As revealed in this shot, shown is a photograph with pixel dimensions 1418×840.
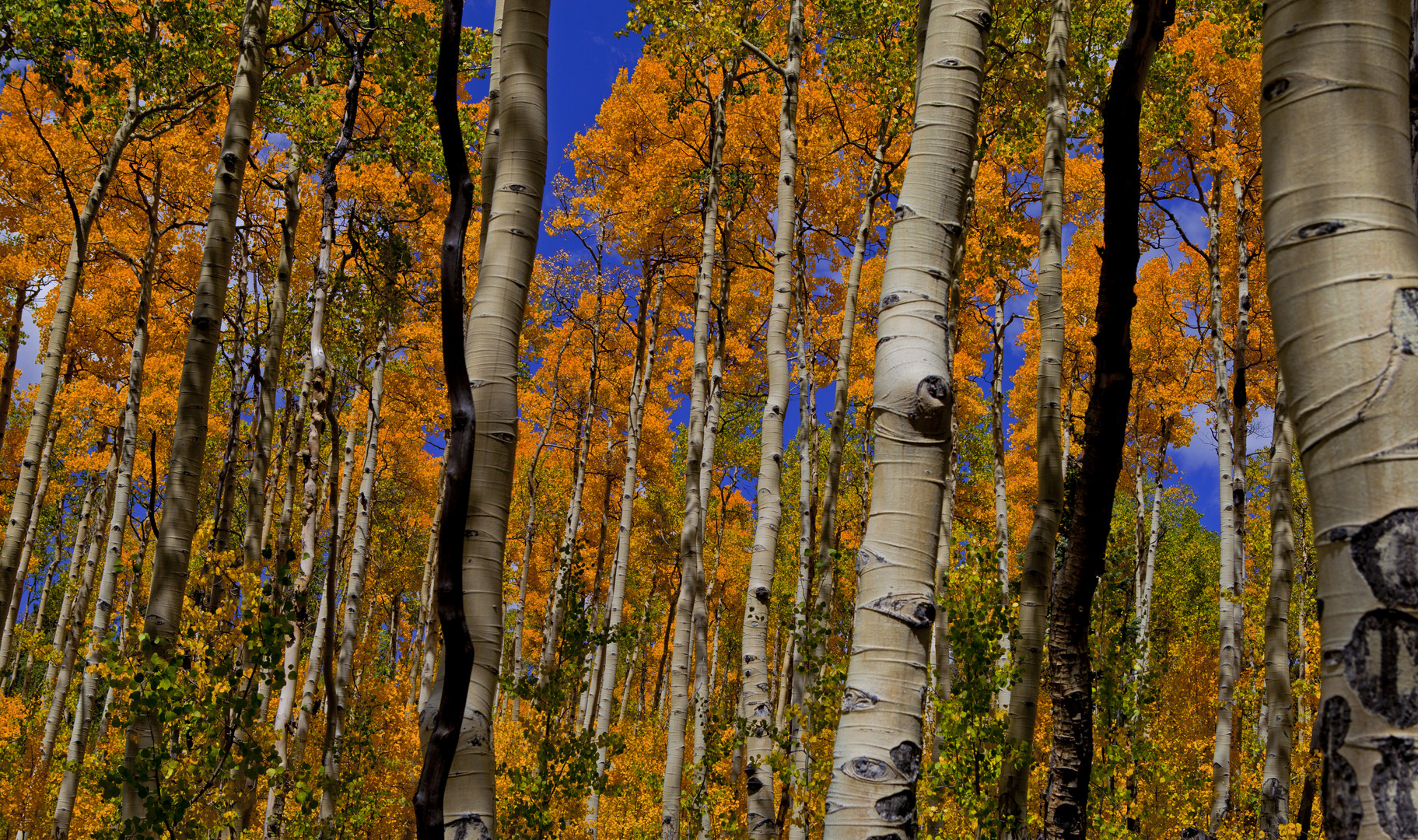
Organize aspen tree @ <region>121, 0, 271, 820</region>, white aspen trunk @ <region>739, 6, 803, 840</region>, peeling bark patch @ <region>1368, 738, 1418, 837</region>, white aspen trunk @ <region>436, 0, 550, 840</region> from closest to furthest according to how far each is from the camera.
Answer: peeling bark patch @ <region>1368, 738, 1418, 837</region>
white aspen trunk @ <region>436, 0, 550, 840</region>
aspen tree @ <region>121, 0, 271, 820</region>
white aspen trunk @ <region>739, 6, 803, 840</region>

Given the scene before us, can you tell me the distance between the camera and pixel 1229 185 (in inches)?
500

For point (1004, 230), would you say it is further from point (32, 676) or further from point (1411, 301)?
point (32, 676)

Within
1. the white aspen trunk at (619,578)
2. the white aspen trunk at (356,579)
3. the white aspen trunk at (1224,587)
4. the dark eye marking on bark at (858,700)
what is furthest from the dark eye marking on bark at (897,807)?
the white aspen trunk at (356,579)

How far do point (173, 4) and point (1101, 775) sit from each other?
10648 mm

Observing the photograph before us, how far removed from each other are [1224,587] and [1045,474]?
21.7 ft

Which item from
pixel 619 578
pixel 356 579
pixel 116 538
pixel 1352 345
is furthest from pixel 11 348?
pixel 1352 345

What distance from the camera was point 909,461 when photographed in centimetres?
188

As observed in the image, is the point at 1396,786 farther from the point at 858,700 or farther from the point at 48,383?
the point at 48,383

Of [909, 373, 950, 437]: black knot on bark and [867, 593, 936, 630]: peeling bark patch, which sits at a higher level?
[909, 373, 950, 437]: black knot on bark

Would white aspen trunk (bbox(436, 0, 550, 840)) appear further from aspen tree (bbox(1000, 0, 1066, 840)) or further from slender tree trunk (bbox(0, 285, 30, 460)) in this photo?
slender tree trunk (bbox(0, 285, 30, 460))

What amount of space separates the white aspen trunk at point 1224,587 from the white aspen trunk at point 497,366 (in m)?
8.95

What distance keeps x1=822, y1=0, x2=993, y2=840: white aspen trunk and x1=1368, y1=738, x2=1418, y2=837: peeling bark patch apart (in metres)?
0.87

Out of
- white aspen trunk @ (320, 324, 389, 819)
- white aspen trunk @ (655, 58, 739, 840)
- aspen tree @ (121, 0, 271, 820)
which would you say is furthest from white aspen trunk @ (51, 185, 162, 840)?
white aspen trunk @ (655, 58, 739, 840)

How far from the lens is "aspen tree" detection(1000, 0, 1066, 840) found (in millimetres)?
3945
